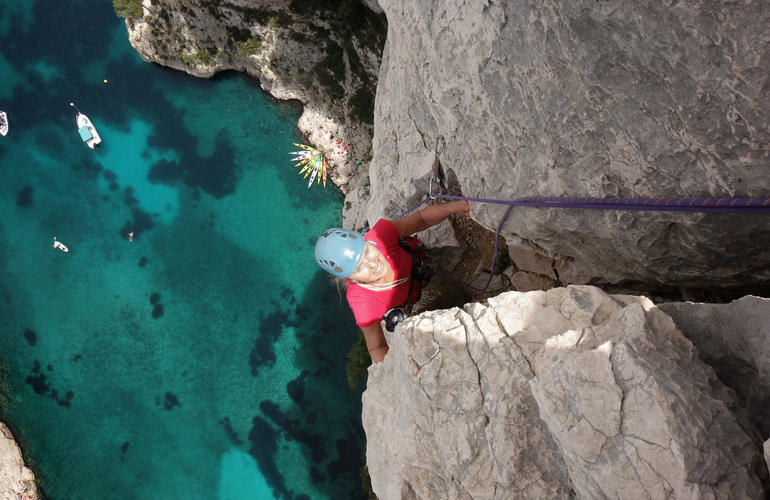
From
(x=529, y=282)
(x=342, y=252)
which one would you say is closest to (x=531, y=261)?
(x=529, y=282)

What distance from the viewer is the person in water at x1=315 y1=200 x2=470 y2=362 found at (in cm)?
466

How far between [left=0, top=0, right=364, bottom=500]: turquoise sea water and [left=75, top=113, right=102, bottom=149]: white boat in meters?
0.30

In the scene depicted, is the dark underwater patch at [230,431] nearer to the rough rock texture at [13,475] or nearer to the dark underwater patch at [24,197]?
the rough rock texture at [13,475]

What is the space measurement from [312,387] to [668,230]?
962 cm

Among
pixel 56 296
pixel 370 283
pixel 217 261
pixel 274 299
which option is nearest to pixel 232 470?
pixel 274 299

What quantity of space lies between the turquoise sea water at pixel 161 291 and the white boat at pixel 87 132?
0.97ft

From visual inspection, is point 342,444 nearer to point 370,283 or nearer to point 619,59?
point 370,283

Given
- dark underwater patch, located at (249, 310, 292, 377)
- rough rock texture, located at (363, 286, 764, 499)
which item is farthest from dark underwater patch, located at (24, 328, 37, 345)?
rough rock texture, located at (363, 286, 764, 499)

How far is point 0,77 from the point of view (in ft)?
45.4

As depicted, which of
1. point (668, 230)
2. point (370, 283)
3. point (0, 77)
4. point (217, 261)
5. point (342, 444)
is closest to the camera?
point (668, 230)

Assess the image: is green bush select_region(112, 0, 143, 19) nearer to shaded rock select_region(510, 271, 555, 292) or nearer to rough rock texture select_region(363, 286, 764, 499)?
shaded rock select_region(510, 271, 555, 292)

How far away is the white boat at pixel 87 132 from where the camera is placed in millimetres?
12992

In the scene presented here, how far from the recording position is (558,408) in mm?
2678

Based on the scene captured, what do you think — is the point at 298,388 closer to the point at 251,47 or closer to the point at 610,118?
the point at 251,47
